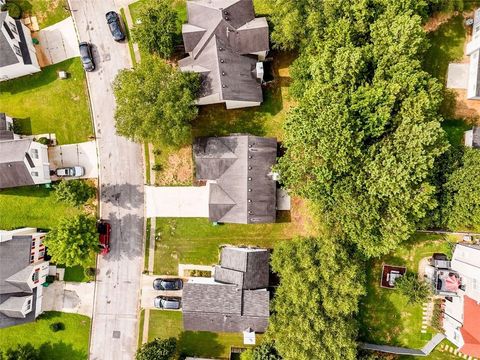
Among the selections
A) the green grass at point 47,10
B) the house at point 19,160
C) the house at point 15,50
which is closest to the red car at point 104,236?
the house at point 19,160

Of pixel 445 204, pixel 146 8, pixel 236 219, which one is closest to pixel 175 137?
pixel 236 219

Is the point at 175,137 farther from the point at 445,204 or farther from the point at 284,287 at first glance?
the point at 445,204

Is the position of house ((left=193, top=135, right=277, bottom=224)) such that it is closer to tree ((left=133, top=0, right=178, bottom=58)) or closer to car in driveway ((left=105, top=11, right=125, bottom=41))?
tree ((left=133, top=0, right=178, bottom=58))

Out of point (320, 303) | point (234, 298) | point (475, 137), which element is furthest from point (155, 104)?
point (475, 137)

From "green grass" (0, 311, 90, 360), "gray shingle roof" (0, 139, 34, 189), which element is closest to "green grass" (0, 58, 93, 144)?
"gray shingle roof" (0, 139, 34, 189)

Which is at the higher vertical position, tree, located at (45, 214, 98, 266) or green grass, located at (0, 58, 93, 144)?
green grass, located at (0, 58, 93, 144)

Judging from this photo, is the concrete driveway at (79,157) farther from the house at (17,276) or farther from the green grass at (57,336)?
the green grass at (57,336)

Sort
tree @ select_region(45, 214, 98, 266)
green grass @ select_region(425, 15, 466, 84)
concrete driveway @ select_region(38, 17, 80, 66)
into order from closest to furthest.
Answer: tree @ select_region(45, 214, 98, 266), green grass @ select_region(425, 15, 466, 84), concrete driveway @ select_region(38, 17, 80, 66)

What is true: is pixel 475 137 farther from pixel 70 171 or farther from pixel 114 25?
pixel 70 171
